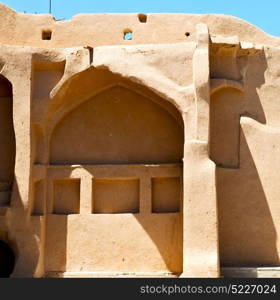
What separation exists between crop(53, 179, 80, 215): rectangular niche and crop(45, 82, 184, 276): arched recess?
0.02 meters

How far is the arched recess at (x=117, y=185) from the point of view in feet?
40.9

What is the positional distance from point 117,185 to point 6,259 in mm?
2421

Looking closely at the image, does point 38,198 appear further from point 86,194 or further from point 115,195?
point 115,195

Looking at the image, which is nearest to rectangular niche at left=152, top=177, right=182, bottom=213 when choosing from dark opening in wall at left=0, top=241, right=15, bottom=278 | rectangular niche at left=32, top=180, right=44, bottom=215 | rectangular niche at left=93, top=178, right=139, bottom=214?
rectangular niche at left=93, top=178, right=139, bottom=214

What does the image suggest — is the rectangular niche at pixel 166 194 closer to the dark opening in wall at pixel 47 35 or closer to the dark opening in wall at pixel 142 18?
the dark opening in wall at pixel 142 18

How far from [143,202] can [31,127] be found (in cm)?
236

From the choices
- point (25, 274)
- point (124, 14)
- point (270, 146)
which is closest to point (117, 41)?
point (124, 14)

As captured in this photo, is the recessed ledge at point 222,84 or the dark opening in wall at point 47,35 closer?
the recessed ledge at point 222,84

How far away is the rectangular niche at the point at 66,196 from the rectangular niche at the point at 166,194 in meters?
1.39

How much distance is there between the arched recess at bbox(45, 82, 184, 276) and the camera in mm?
12461

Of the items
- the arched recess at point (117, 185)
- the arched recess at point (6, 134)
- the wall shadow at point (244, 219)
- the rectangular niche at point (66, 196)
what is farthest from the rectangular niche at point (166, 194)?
the arched recess at point (6, 134)

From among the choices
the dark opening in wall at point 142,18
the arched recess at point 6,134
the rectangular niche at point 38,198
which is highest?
the dark opening in wall at point 142,18

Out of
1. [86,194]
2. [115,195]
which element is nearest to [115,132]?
[115,195]

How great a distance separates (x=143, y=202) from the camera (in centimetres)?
1262
